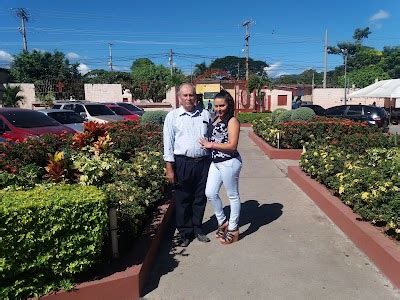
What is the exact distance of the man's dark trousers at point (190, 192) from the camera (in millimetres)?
4209

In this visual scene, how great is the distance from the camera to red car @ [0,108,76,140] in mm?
9609

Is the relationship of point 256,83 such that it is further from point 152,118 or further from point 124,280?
point 124,280

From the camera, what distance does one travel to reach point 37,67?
34156 mm

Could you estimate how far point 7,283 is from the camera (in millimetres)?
2814

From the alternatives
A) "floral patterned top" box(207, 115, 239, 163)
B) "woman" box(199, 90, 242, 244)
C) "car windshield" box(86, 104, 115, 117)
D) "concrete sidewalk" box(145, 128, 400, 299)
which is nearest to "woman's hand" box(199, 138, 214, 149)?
"woman" box(199, 90, 242, 244)

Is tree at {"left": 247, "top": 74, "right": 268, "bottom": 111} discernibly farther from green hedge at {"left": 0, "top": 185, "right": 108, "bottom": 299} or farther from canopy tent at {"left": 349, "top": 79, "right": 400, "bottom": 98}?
green hedge at {"left": 0, "top": 185, "right": 108, "bottom": 299}

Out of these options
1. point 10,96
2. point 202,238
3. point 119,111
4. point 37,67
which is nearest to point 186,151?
point 202,238

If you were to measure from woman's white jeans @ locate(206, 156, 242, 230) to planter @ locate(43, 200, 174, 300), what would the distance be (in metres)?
0.83

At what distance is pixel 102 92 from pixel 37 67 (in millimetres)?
8967

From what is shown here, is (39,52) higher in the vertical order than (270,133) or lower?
higher

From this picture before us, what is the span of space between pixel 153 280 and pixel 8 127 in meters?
7.91

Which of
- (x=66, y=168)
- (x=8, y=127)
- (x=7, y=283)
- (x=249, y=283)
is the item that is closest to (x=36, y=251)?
(x=7, y=283)

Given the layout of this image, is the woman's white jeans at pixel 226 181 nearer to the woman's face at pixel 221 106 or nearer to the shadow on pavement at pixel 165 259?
the woman's face at pixel 221 106

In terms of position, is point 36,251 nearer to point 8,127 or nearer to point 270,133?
point 8,127
